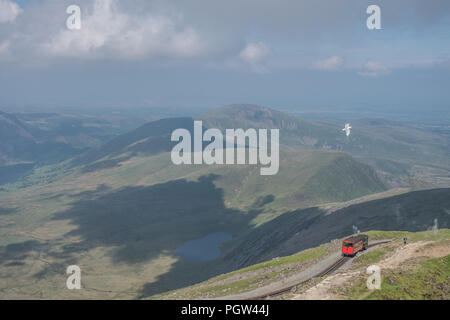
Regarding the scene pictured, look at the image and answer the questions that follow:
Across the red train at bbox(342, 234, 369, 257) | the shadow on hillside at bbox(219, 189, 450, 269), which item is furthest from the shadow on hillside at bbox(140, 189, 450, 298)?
the red train at bbox(342, 234, 369, 257)

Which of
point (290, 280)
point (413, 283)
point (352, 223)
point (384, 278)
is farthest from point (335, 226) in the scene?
point (384, 278)

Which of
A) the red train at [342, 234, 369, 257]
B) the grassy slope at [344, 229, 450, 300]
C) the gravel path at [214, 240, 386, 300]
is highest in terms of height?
the red train at [342, 234, 369, 257]

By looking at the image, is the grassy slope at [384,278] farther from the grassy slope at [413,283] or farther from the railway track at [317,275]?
the railway track at [317,275]

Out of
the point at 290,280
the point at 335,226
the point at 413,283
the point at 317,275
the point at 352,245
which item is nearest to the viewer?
the point at 413,283

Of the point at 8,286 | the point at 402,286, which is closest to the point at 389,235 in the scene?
the point at 402,286

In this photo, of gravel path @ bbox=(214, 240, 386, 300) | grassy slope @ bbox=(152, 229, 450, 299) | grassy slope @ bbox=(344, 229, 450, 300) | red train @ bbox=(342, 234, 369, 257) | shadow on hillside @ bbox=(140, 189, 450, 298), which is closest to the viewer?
grassy slope @ bbox=(344, 229, 450, 300)

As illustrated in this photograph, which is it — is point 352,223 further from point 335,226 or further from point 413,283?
point 413,283

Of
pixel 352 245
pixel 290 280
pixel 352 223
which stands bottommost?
pixel 290 280

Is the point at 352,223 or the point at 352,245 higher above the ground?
the point at 352,223

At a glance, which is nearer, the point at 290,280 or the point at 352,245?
the point at 290,280

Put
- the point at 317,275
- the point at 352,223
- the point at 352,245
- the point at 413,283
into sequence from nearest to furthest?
the point at 413,283
the point at 317,275
the point at 352,245
the point at 352,223

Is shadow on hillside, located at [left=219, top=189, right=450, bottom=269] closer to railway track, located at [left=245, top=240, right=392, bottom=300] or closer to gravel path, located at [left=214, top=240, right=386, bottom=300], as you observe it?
railway track, located at [left=245, top=240, right=392, bottom=300]
